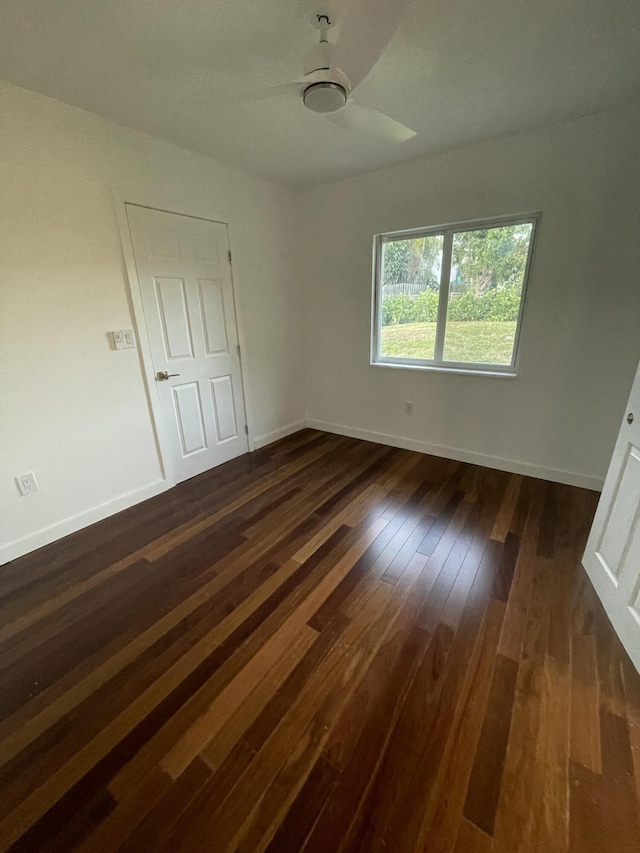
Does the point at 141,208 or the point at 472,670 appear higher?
the point at 141,208

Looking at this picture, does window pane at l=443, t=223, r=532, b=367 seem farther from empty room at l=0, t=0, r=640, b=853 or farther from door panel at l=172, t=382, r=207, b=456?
door panel at l=172, t=382, r=207, b=456

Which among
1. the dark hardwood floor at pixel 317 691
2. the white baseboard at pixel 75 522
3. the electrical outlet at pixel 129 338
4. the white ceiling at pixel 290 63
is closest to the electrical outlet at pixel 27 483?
the white baseboard at pixel 75 522

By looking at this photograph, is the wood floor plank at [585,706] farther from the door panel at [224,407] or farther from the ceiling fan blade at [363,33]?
the door panel at [224,407]

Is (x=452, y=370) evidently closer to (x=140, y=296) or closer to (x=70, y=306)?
(x=140, y=296)

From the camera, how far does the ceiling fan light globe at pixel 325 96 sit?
132 centimetres

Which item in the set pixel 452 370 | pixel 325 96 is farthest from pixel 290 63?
pixel 452 370

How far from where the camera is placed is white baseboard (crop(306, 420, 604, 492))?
2.64m

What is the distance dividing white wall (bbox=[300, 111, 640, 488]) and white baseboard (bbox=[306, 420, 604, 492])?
11 millimetres

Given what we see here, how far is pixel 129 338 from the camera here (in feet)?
7.78

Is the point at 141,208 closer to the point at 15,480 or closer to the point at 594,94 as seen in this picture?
the point at 15,480

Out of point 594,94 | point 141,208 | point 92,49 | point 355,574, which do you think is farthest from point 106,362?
point 594,94

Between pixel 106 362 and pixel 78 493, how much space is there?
892 mm

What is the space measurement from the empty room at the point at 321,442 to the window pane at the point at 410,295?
0.02 m

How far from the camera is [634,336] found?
7.42ft
